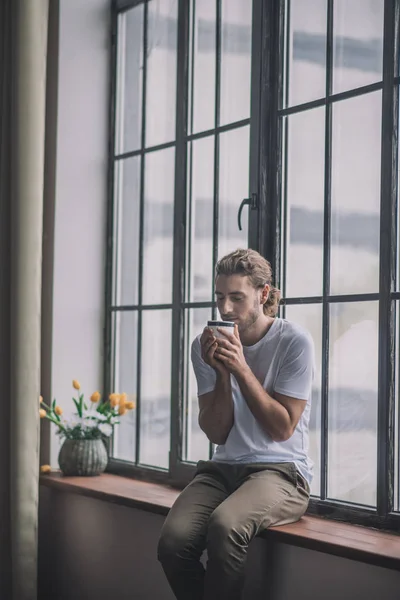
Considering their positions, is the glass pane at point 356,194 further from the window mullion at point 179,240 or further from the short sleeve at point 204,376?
the window mullion at point 179,240

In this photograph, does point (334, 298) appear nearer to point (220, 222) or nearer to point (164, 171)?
point (220, 222)

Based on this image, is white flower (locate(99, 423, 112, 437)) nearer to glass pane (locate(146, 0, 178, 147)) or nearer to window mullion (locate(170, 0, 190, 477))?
window mullion (locate(170, 0, 190, 477))

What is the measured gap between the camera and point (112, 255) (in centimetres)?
347

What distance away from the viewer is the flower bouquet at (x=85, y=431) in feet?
10.4

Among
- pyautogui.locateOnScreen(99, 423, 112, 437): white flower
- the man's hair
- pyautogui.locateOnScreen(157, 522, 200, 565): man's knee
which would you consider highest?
the man's hair

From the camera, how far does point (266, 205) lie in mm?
2756

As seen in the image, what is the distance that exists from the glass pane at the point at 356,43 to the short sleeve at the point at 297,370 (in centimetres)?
80

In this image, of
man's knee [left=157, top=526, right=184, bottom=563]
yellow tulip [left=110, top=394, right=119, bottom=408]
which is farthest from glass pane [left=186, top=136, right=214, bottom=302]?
man's knee [left=157, top=526, right=184, bottom=563]

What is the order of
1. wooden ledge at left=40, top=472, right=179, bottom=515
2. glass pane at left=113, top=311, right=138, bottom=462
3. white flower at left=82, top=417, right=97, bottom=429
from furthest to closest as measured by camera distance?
glass pane at left=113, top=311, right=138, bottom=462, white flower at left=82, top=417, right=97, bottom=429, wooden ledge at left=40, top=472, right=179, bottom=515

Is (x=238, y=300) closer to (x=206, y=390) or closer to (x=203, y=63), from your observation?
(x=206, y=390)

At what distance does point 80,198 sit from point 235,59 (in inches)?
34.8

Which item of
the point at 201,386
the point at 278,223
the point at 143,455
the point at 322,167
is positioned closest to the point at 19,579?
the point at 143,455

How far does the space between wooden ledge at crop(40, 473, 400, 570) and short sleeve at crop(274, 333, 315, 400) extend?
365mm

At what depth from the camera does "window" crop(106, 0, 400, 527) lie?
2432 millimetres
